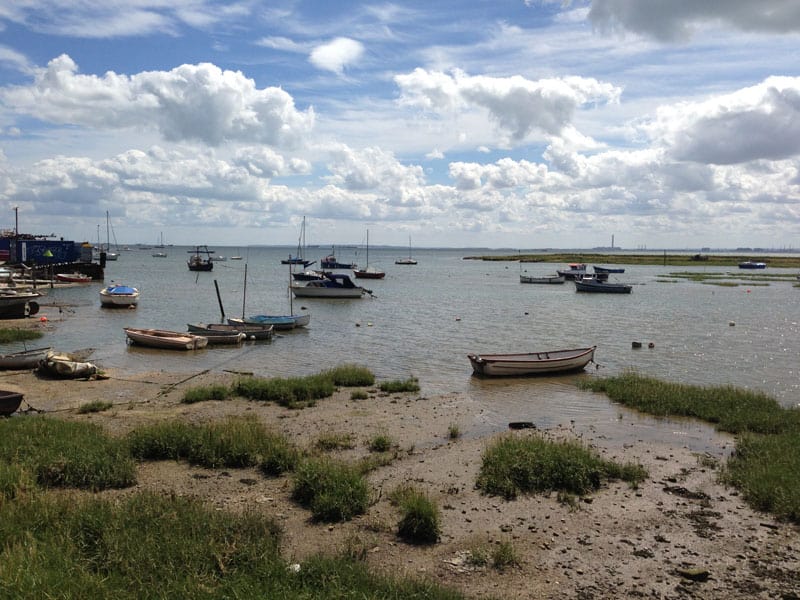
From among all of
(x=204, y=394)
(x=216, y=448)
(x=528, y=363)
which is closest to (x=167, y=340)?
(x=204, y=394)

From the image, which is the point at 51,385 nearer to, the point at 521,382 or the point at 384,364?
the point at 384,364

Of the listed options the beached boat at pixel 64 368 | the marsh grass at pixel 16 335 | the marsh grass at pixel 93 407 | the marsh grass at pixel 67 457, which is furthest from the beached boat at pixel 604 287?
the marsh grass at pixel 67 457

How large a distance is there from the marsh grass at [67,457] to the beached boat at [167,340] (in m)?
18.2

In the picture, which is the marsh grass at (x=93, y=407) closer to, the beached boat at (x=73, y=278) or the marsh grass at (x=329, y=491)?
the marsh grass at (x=329, y=491)

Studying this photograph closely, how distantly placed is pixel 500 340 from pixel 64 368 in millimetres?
23608

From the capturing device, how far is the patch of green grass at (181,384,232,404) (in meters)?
19.7

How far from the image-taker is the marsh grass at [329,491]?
10547mm

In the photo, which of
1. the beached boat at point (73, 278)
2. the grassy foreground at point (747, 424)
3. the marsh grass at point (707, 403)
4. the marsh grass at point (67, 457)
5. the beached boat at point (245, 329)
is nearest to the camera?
the marsh grass at point (67, 457)

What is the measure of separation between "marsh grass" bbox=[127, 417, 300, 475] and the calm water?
6.73 m

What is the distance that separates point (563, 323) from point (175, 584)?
41563mm

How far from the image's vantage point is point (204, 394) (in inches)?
793

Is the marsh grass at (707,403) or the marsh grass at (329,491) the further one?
the marsh grass at (707,403)

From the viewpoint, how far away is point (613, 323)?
46.0 metres

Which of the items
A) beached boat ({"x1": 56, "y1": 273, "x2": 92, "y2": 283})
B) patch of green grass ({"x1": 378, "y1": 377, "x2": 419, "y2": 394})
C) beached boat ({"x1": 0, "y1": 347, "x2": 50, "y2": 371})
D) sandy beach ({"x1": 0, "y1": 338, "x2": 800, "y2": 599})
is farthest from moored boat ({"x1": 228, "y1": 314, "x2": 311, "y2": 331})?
beached boat ({"x1": 56, "y1": 273, "x2": 92, "y2": 283})
